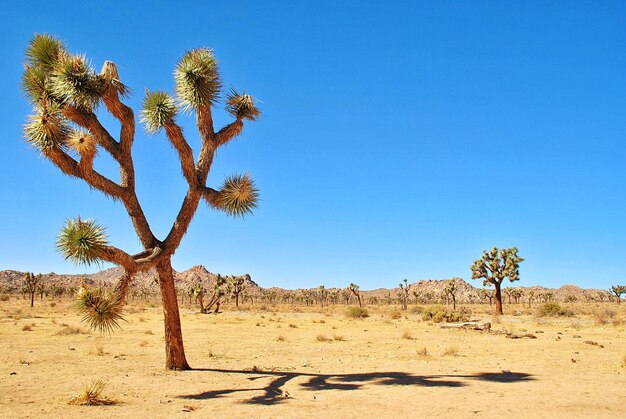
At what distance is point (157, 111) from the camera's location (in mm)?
11805

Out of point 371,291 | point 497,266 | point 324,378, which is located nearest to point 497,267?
point 497,266

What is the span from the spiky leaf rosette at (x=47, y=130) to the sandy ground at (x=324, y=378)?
5.08 metres

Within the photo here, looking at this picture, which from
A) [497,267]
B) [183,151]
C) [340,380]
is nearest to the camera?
[340,380]

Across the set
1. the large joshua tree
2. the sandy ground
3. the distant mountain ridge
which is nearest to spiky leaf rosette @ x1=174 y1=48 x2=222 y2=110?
the large joshua tree

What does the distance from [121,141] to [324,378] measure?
7.43 m

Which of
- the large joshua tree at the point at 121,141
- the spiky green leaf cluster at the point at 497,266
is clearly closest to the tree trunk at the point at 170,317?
the large joshua tree at the point at 121,141

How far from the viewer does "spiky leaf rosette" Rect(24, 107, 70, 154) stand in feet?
34.9

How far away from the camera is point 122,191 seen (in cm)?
1191

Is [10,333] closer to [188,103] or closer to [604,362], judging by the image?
[188,103]

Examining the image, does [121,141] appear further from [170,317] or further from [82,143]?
[170,317]

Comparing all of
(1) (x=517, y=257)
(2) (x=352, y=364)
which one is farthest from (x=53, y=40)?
(1) (x=517, y=257)

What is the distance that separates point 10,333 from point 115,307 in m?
15.5

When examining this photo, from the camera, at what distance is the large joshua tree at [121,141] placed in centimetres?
1058

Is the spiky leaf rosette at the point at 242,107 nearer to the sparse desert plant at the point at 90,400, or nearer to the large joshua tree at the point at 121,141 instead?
the large joshua tree at the point at 121,141
